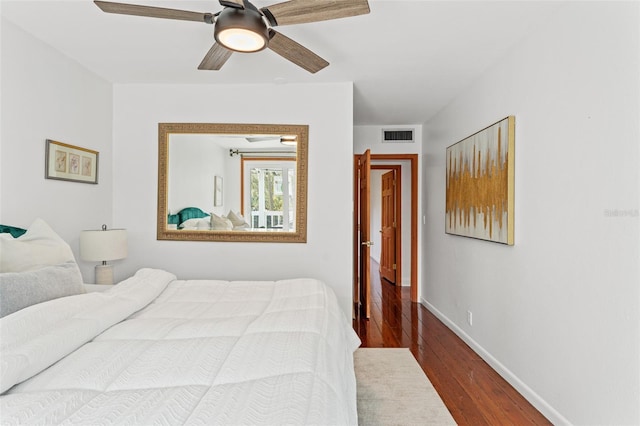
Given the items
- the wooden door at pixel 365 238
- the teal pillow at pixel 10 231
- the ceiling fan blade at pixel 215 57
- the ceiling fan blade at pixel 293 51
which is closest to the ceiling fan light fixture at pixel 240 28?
the ceiling fan blade at pixel 293 51

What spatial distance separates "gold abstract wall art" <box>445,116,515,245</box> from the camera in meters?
2.60

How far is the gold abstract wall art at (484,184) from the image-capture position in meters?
2.60

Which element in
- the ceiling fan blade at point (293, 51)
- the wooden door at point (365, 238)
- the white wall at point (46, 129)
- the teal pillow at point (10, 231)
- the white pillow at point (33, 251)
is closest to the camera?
the white pillow at point (33, 251)

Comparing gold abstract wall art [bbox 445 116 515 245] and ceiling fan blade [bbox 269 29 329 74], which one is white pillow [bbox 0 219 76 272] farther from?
gold abstract wall art [bbox 445 116 515 245]

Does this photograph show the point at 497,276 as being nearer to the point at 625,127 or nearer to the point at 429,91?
the point at 625,127

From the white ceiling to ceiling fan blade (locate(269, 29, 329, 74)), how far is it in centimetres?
23

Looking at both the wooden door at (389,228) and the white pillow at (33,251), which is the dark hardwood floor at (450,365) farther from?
the white pillow at (33,251)

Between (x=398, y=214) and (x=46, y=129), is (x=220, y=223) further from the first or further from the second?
(x=398, y=214)

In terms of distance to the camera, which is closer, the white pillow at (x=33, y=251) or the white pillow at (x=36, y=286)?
the white pillow at (x=36, y=286)

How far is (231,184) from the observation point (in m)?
3.65

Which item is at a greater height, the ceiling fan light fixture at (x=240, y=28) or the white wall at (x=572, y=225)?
the ceiling fan light fixture at (x=240, y=28)

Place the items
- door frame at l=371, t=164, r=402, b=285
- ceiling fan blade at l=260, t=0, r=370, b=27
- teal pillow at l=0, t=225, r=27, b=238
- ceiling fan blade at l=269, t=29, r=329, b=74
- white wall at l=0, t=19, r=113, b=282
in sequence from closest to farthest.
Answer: ceiling fan blade at l=260, t=0, r=370, b=27 < ceiling fan blade at l=269, t=29, r=329, b=74 < teal pillow at l=0, t=225, r=27, b=238 < white wall at l=0, t=19, r=113, b=282 < door frame at l=371, t=164, r=402, b=285

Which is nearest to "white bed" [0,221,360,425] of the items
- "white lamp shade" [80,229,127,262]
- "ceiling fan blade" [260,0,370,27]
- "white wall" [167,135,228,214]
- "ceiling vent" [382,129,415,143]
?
"white lamp shade" [80,229,127,262]

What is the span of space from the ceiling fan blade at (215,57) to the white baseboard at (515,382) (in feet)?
9.64
